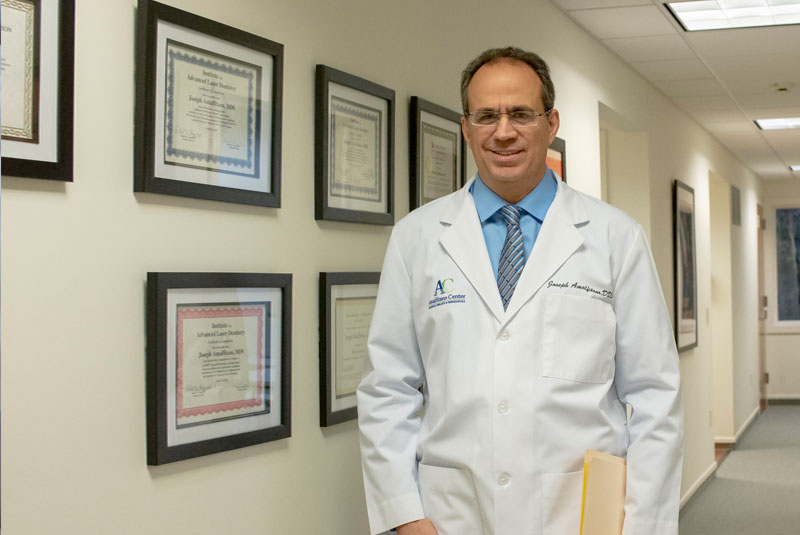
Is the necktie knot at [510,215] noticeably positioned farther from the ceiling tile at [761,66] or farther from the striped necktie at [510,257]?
the ceiling tile at [761,66]

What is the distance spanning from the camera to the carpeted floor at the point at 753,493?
16.3ft

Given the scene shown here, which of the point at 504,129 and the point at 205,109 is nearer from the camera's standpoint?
the point at 504,129

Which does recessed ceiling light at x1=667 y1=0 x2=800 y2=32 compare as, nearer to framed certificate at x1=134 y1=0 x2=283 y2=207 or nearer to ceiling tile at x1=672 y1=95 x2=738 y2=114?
ceiling tile at x1=672 y1=95 x2=738 y2=114

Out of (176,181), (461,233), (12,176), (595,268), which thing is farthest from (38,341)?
(595,268)

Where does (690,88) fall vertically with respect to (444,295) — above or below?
above

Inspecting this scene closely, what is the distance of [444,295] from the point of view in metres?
1.62

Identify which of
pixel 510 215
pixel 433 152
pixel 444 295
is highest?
pixel 433 152

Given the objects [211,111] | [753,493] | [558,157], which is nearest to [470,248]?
[211,111]

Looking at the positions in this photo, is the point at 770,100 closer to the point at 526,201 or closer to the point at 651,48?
the point at 651,48

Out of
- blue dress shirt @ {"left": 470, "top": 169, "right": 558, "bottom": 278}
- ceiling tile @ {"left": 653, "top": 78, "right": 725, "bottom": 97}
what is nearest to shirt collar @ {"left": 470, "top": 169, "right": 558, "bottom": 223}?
blue dress shirt @ {"left": 470, "top": 169, "right": 558, "bottom": 278}

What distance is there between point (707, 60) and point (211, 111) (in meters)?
3.42

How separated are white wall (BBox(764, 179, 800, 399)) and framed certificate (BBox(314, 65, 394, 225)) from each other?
884cm

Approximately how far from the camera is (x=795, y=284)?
10.4m

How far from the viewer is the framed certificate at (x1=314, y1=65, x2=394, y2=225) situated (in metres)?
2.03
